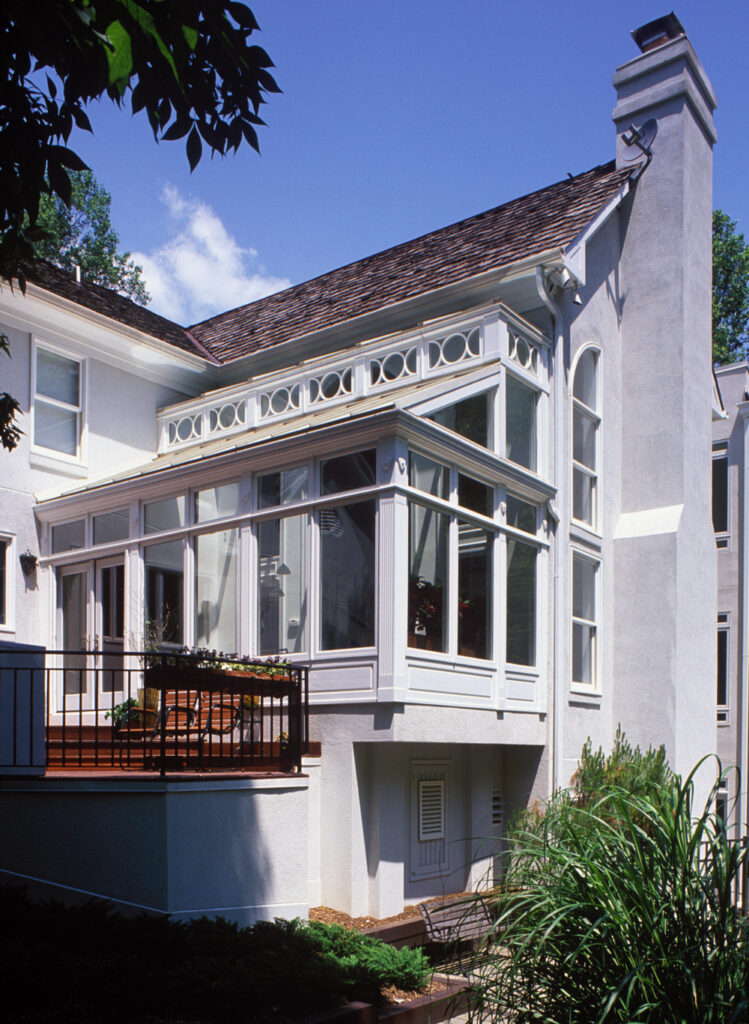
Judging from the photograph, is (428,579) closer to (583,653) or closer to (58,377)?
(583,653)

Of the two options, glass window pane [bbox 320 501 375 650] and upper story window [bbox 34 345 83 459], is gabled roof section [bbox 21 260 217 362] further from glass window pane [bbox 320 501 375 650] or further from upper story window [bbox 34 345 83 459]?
glass window pane [bbox 320 501 375 650]

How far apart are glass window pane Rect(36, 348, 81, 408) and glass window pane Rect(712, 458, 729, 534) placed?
13998 millimetres

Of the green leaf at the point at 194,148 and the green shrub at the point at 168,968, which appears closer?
the green leaf at the point at 194,148

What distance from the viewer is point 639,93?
1659 centimetres

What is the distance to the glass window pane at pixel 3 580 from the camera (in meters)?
13.9

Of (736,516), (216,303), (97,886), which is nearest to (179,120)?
(97,886)

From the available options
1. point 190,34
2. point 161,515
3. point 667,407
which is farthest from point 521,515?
point 190,34

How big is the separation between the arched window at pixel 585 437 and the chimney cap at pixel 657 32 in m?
5.67

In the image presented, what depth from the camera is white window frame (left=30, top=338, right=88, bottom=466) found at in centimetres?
1467

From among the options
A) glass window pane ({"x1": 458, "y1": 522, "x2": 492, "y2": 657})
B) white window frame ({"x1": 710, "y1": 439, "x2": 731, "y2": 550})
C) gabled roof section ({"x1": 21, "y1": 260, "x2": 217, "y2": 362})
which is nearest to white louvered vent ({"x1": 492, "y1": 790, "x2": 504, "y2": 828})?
glass window pane ({"x1": 458, "y1": 522, "x2": 492, "y2": 657})

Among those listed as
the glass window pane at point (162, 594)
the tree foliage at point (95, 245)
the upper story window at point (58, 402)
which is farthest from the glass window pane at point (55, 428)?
the tree foliage at point (95, 245)

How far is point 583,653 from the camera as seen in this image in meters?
14.4

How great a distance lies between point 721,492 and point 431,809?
13.3m

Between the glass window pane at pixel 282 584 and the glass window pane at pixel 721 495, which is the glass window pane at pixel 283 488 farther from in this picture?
the glass window pane at pixel 721 495
